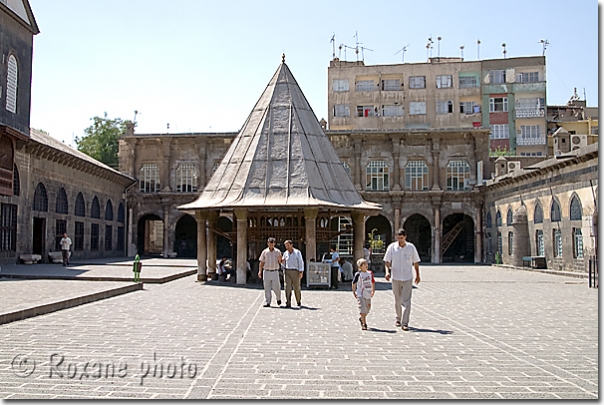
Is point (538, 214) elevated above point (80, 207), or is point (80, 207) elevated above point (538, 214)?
point (80, 207)

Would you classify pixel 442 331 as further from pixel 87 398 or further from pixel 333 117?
pixel 333 117

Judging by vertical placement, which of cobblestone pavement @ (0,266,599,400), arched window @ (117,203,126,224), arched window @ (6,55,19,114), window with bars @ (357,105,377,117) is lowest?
cobblestone pavement @ (0,266,599,400)

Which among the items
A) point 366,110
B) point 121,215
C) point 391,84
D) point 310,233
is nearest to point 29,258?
point 310,233

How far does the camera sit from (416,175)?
4159 centimetres

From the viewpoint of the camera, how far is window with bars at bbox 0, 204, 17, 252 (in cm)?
2548

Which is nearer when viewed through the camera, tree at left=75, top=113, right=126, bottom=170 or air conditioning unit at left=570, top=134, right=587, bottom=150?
air conditioning unit at left=570, top=134, right=587, bottom=150

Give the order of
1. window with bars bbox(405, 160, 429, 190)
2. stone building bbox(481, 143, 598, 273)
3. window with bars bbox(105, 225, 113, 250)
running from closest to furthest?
1. stone building bbox(481, 143, 598, 273)
2. window with bars bbox(105, 225, 113, 250)
3. window with bars bbox(405, 160, 429, 190)

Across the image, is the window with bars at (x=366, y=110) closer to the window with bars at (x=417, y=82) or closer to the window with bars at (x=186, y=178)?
the window with bars at (x=417, y=82)

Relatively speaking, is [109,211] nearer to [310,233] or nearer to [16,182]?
[16,182]

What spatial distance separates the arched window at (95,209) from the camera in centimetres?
3675

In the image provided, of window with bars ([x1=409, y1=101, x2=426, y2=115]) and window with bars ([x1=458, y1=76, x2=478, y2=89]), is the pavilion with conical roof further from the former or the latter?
window with bars ([x1=458, y1=76, x2=478, y2=89])

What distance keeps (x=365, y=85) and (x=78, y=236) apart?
2789 cm

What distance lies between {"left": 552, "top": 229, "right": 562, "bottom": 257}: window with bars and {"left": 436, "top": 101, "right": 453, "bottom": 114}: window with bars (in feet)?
79.7

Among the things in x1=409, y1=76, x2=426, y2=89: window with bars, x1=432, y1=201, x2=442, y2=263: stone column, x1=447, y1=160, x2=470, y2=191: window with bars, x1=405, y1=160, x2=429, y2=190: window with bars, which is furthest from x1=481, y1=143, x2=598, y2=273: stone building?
x1=409, y1=76, x2=426, y2=89: window with bars
